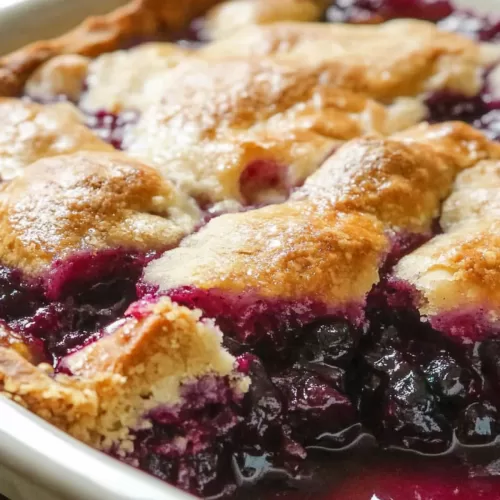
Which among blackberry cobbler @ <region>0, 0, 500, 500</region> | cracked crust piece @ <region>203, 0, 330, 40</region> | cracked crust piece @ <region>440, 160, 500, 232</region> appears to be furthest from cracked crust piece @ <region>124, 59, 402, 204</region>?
cracked crust piece @ <region>203, 0, 330, 40</region>

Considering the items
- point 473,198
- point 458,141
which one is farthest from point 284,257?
point 458,141

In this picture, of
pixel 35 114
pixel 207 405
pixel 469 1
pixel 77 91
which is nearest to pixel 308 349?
pixel 207 405

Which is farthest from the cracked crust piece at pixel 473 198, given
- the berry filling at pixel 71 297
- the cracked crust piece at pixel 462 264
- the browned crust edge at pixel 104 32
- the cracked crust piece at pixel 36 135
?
the browned crust edge at pixel 104 32

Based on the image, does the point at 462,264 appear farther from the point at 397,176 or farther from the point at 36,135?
the point at 36,135

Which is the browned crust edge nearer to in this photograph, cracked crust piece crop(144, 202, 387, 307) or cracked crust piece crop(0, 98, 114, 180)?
cracked crust piece crop(0, 98, 114, 180)

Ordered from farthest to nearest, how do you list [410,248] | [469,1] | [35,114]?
[469,1] → [35,114] → [410,248]

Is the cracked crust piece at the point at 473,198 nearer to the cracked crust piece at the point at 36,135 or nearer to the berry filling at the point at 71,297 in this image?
the berry filling at the point at 71,297

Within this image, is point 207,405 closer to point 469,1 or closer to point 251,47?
point 251,47
